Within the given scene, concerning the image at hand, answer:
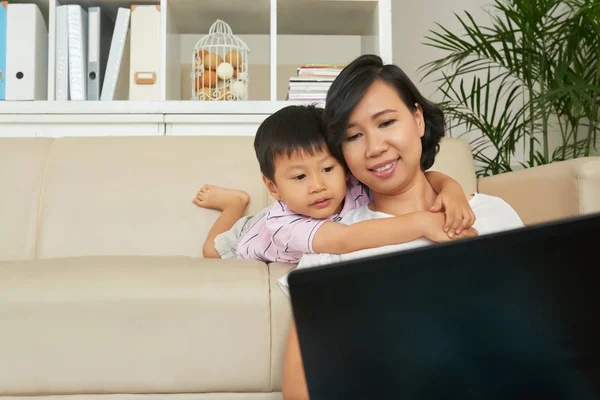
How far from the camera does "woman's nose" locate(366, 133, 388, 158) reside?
1.02 metres

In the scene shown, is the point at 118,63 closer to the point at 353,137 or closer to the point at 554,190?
the point at 353,137

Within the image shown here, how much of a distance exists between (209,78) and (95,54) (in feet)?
1.47

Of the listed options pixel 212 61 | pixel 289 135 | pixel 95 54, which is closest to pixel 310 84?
pixel 212 61

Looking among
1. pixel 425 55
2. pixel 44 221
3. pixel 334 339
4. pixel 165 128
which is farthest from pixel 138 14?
pixel 334 339

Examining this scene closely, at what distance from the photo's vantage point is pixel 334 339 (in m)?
0.25

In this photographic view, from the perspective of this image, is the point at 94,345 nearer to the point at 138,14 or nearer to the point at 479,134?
the point at 138,14

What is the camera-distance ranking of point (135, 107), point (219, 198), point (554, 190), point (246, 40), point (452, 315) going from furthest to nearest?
point (246, 40) → point (135, 107) → point (219, 198) → point (554, 190) → point (452, 315)

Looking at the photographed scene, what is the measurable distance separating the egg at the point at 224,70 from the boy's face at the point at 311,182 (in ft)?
4.22

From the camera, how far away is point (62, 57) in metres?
2.33

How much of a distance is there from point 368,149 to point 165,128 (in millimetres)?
1420

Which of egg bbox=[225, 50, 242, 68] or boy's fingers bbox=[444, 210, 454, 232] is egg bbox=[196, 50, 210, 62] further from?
boy's fingers bbox=[444, 210, 454, 232]

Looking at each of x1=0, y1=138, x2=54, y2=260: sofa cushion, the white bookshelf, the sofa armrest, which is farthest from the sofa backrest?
the white bookshelf

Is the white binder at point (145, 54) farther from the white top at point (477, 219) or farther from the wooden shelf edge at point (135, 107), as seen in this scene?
the white top at point (477, 219)

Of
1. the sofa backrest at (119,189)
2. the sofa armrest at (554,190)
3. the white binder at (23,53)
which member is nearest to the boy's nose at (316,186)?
the sofa armrest at (554,190)
